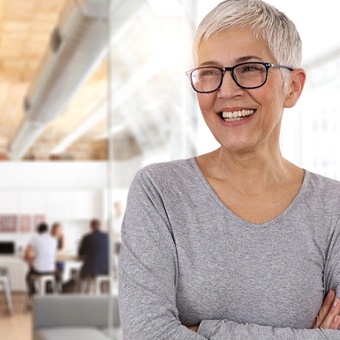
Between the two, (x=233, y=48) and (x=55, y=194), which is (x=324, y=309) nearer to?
(x=233, y=48)

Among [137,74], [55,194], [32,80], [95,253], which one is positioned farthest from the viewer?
[55,194]

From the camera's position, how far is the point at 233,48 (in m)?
1.54

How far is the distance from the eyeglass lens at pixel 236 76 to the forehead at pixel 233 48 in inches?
0.6

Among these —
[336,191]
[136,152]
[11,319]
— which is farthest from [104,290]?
[336,191]

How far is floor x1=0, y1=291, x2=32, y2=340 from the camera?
40.0 feet

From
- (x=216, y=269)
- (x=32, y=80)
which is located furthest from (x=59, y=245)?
(x=216, y=269)

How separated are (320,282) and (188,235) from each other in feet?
0.85

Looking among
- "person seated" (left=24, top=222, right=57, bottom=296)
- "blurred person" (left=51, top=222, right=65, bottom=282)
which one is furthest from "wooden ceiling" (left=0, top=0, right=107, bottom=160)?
"person seated" (left=24, top=222, right=57, bottom=296)

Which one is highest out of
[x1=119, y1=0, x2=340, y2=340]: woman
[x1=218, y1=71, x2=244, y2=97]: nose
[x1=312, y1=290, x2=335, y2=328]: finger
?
[x1=218, y1=71, x2=244, y2=97]: nose

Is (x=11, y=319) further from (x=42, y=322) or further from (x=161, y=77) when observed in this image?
(x=161, y=77)

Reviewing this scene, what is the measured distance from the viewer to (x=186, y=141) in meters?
5.21

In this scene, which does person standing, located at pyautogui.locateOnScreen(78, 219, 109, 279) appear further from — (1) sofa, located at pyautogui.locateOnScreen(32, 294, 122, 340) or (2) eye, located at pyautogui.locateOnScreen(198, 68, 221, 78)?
(2) eye, located at pyautogui.locateOnScreen(198, 68, 221, 78)

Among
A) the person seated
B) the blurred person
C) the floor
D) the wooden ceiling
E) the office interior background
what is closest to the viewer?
the office interior background

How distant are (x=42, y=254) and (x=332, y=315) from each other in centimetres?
1266
